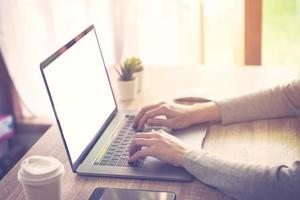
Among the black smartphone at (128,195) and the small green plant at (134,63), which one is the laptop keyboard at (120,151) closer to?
the black smartphone at (128,195)

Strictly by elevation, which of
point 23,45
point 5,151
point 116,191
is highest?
point 23,45

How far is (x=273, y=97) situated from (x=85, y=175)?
60 cm

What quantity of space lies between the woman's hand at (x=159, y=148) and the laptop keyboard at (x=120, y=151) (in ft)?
0.09

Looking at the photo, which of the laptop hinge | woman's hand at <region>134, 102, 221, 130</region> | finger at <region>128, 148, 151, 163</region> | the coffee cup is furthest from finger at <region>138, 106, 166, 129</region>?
the coffee cup

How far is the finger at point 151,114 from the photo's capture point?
4.96ft

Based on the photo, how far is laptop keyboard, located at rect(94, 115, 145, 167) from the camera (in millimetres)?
1325

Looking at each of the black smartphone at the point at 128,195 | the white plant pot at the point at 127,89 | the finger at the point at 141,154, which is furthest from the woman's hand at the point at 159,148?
the white plant pot at the point at 127,89

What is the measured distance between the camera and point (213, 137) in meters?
1.46

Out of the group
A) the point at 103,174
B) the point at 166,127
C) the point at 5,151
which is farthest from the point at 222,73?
the point at 5,151

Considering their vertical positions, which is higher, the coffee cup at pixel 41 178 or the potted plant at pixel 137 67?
the potted plant at pixel 137 67

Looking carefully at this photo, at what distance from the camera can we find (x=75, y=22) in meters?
2.54

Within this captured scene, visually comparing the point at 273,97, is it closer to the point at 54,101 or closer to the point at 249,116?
the point at 249,116

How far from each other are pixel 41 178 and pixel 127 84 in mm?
704

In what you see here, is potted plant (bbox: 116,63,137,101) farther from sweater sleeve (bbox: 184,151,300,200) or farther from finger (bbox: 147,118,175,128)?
sweater sleeve (bbox: 184,151,300,200)
